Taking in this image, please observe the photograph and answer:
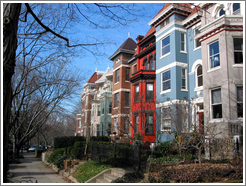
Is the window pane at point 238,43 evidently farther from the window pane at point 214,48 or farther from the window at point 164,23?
the window at point 164,23

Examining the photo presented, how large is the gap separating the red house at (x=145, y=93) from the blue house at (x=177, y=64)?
4.15 ft

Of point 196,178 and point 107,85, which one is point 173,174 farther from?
point 107,85

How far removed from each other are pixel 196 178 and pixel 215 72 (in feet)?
26.8

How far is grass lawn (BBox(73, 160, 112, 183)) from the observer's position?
1067 cm

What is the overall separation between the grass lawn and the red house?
6.90 metres

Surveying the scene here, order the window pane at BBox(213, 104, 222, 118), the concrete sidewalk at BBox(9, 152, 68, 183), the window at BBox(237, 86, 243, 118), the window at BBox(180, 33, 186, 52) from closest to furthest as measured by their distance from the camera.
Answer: the concrete sidewalk at BBox(9, 152, 68, 183)
the window at BBox(237, 86, 243, 118)
the window pane at BBox(213, 104, 222, 118)
the window at BBox(180, 33, 186, 52)

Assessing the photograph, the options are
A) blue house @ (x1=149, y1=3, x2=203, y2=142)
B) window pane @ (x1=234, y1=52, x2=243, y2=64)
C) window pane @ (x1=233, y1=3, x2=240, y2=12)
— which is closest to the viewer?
window pane @ (x1=234, y1=52, x2=243, y2=64)

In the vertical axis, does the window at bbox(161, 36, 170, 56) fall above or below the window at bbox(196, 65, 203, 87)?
above

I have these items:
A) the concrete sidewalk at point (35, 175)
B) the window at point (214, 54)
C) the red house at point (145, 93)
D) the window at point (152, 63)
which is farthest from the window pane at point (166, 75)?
the concrete sidewalk at point (35, 175)

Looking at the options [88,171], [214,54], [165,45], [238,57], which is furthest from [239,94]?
[88,171]

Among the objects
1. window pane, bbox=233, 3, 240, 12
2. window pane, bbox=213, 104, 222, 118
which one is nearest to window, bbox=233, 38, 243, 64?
window pane, bbox=233, 3, 240, 12

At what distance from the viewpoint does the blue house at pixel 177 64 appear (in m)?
17.0

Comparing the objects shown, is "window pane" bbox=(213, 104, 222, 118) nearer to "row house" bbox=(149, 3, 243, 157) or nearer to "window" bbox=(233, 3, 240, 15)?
"row house" bbox=(149, 3, 243, 157)

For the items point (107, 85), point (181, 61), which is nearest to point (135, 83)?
point (181, 61)
